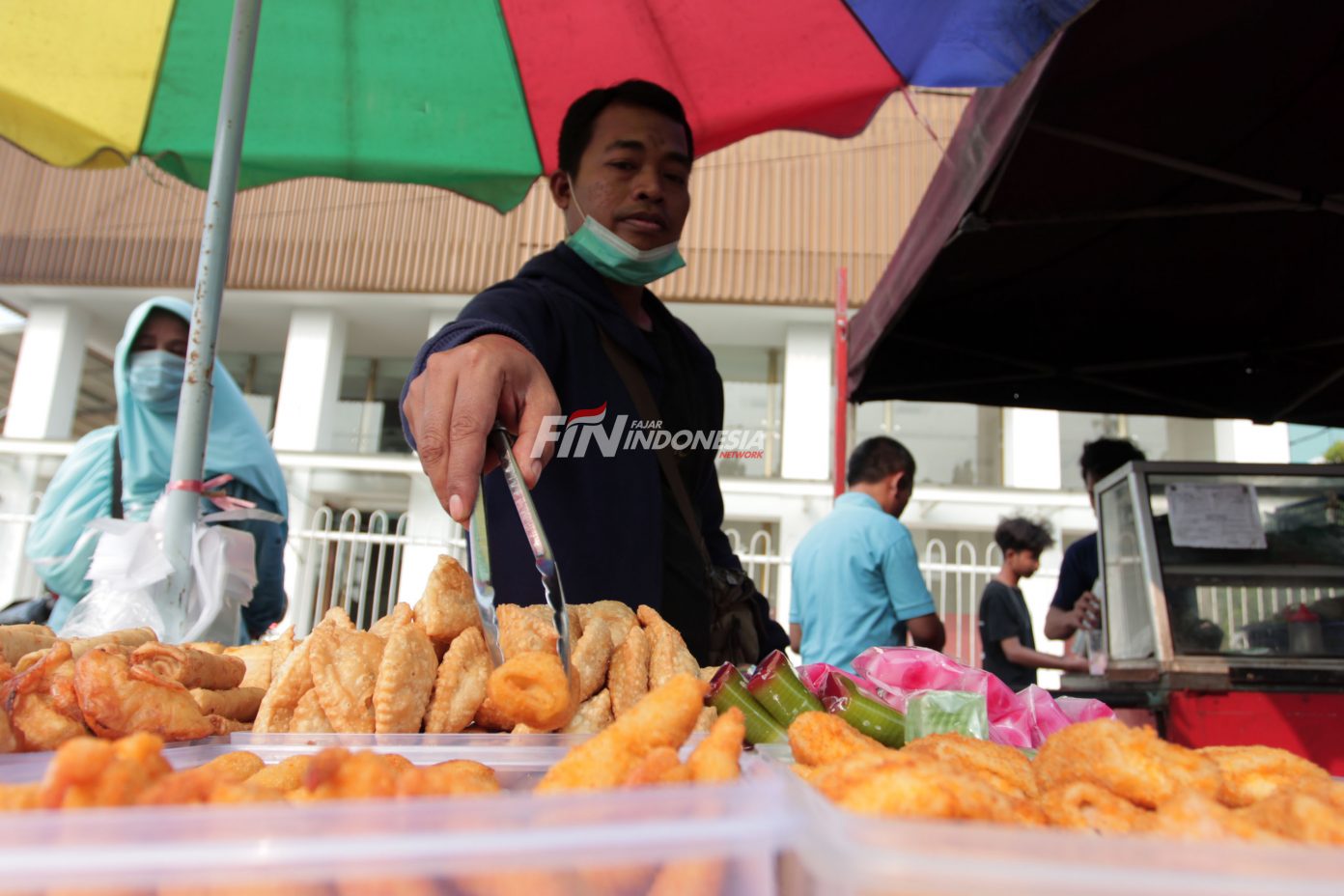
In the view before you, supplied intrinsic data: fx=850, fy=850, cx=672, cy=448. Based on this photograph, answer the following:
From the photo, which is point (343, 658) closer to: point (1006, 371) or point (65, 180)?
point (1006, 371)

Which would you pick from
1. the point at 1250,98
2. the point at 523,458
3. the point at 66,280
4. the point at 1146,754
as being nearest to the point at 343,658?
the point at 523,458

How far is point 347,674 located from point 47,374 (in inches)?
621

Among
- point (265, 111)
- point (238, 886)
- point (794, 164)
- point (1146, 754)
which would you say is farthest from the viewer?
point (794, 164)

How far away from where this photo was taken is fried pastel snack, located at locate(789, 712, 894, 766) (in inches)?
42.2

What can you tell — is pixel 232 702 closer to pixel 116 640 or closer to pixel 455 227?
pixel 116 640

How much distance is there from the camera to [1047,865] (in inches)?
20.2

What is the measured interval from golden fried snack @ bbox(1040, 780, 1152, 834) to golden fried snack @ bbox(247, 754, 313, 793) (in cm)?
78

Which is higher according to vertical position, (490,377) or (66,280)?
(66,280)

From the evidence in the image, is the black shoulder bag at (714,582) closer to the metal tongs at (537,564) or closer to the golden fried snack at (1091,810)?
the metal tongs at (537,564)

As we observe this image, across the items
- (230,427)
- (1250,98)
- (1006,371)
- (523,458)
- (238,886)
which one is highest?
(1250,98)

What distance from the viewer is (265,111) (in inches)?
139

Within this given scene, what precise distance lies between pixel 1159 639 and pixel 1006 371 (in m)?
2.02

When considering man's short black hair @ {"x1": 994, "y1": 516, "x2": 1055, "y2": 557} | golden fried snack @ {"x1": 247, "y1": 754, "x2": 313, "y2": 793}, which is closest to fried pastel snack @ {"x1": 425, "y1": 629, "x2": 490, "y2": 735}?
golden fried snack @ {"x1": 247, "y1": 754, "x2": 313, "y2": 793}

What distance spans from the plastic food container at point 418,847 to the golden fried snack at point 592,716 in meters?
0.72
